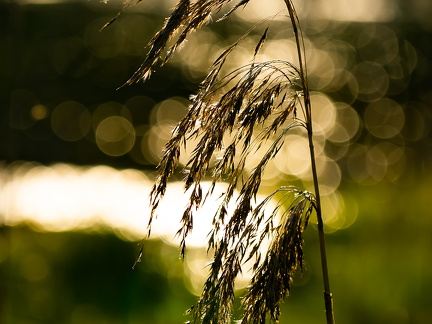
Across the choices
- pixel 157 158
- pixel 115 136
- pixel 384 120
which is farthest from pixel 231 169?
pixel 384 120

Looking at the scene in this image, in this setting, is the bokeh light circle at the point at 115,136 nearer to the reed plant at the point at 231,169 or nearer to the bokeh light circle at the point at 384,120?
the bokeh light circle at the point at 384,120

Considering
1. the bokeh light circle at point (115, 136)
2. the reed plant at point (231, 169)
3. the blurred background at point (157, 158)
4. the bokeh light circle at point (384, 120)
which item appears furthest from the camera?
the bokeh light circle at point (384, 120)

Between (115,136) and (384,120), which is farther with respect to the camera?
(384,120)

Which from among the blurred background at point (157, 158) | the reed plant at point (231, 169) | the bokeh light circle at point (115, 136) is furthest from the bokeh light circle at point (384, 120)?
the reed plant at point (231, 169)

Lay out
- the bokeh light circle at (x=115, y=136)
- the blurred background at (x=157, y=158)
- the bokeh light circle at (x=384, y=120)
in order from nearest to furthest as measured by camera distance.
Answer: the blurred background at (x=157, y=158), the bokeh light circle at (x=115, y=136), the bokeh light circle at (x=384, y=120)

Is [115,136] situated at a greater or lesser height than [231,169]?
greater

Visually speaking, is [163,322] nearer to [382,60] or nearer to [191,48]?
[191,48]

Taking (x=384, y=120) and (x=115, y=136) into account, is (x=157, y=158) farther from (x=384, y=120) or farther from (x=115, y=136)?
(x=384, y=120)

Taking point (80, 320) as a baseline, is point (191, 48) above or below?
above

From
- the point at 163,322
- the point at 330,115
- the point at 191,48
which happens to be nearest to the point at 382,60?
the point at 330,115
